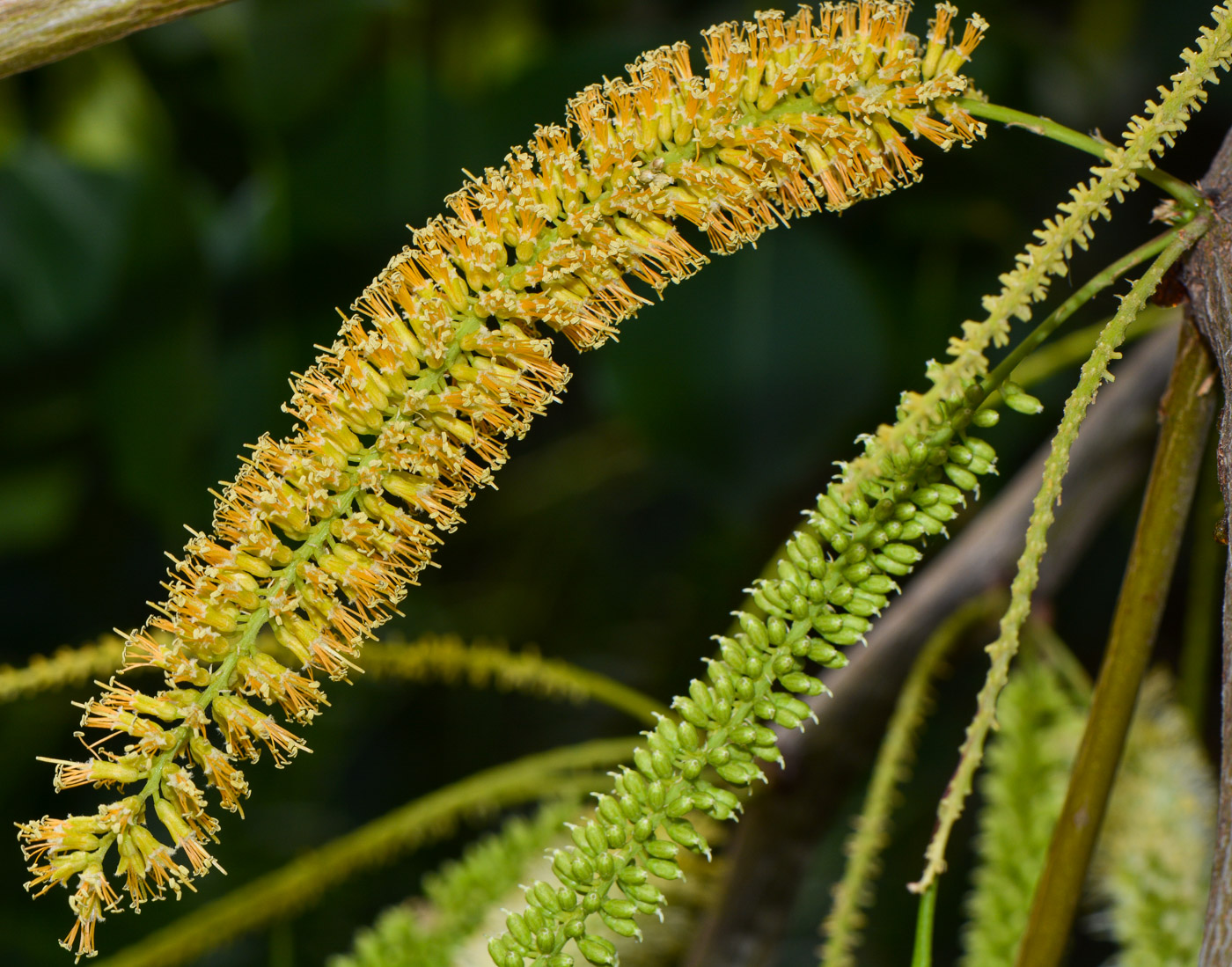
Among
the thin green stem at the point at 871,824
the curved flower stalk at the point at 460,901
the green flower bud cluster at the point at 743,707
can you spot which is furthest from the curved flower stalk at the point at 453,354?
the curved flower stalk at the point at 460,901

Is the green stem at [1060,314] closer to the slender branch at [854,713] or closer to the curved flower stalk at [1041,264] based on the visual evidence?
the curved flower stalk at [1041,264]

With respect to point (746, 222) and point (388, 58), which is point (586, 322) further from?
point (388, 58)

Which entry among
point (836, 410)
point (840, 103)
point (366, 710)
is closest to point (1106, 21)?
point (836, 410)

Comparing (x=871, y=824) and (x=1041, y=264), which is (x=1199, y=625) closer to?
(x=871, y=824)

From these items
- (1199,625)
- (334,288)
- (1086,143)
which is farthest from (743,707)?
(334,288)

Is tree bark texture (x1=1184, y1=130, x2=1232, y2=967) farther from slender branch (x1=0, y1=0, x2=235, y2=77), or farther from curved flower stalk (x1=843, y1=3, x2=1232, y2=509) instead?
slender branch (x1=0, y1=0, x2=235, y2=77)

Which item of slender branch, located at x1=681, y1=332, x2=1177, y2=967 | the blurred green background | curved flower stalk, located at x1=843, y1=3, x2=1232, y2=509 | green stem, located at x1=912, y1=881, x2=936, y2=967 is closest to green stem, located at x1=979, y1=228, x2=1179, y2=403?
curved flower stalk, located at x1=843, y1=3, x2=1232, y2=509
